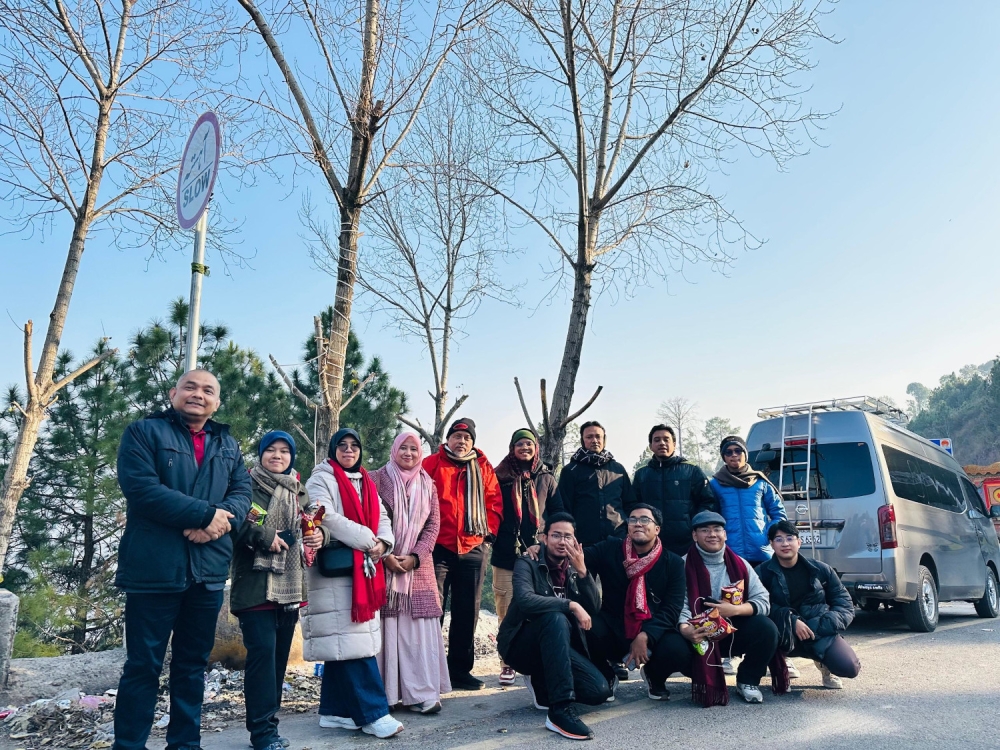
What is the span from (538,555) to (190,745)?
2.17m

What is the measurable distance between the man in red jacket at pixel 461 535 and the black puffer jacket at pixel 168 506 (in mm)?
1835

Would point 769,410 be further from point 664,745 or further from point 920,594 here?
point 664,745

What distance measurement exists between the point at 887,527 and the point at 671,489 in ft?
9.09

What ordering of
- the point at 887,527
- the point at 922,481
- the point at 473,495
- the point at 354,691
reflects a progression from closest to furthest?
the point at 354,691 → the point at 473,495 → the point at 887,527 → the point at 922,481

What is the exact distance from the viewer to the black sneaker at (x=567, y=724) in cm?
391

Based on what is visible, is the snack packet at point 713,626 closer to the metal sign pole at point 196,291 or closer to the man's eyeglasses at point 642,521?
the man's eyeglasses at point 642,521

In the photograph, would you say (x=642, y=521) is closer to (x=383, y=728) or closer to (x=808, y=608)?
(x=808, y=608)

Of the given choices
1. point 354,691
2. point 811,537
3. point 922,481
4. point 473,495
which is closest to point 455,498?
point 473,495

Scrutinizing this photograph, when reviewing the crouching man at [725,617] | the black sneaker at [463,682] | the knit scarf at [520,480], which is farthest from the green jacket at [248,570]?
the crouching man at [725,617]

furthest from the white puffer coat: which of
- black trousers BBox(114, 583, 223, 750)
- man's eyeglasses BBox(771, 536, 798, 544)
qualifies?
man's eyeglasses BBox(771, 536, 798, 544)

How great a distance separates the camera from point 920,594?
24.9ft

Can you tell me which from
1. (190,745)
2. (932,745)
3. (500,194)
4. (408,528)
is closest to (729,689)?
(932,745)

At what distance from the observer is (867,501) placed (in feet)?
23.7

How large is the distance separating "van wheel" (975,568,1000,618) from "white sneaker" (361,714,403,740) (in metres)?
8.69
